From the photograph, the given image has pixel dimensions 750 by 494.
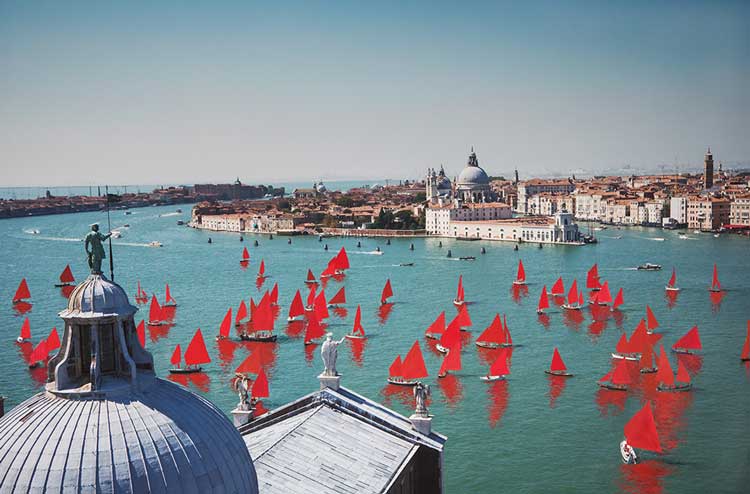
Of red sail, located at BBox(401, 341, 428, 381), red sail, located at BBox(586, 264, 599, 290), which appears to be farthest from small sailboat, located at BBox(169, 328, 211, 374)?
red sail, located at BBox(586, 264, 599, 290)

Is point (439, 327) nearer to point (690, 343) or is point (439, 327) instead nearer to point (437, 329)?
point (437, 329)

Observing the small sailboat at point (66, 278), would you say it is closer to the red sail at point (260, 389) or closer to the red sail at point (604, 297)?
the red sail at point (604, 297)

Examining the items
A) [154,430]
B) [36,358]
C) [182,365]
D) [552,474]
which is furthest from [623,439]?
[36,358]

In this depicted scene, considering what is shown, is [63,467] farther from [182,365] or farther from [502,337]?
[502,337]

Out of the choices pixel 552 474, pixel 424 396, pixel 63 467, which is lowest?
pixel 552 474

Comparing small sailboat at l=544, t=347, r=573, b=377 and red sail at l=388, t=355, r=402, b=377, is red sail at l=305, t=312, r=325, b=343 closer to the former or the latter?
red sail at l=388, t=355, r=402, b=377
